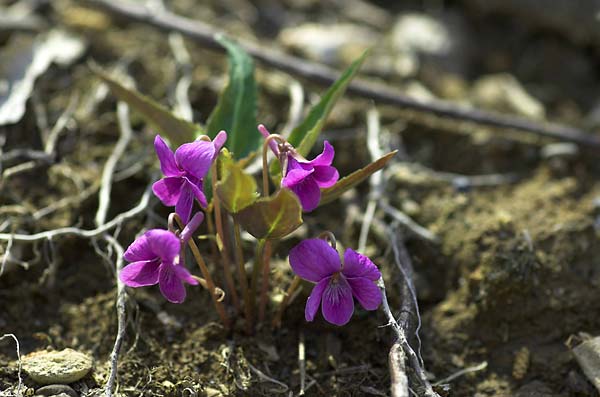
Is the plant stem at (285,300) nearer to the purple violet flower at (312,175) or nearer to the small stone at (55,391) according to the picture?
the purple violet flower at (312,175)

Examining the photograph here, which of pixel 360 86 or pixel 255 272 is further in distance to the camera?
pixel 360 86

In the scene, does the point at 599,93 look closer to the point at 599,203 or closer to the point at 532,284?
the point at 599,203

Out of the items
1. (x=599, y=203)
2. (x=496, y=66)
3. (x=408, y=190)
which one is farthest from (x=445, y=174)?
(x=496, y=66)

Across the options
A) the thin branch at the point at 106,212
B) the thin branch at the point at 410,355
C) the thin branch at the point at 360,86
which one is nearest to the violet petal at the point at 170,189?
the thin branch at the point at 106,212

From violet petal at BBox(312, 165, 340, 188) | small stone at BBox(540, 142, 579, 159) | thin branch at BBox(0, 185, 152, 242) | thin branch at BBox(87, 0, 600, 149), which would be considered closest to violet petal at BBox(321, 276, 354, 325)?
violet petal at BBox(312, 165, 340, 188)

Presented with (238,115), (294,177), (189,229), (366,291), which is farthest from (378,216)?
(189,229)

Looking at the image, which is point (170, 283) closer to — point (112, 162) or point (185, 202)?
point (185, 202)

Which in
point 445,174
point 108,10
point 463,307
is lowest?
point 463,307
